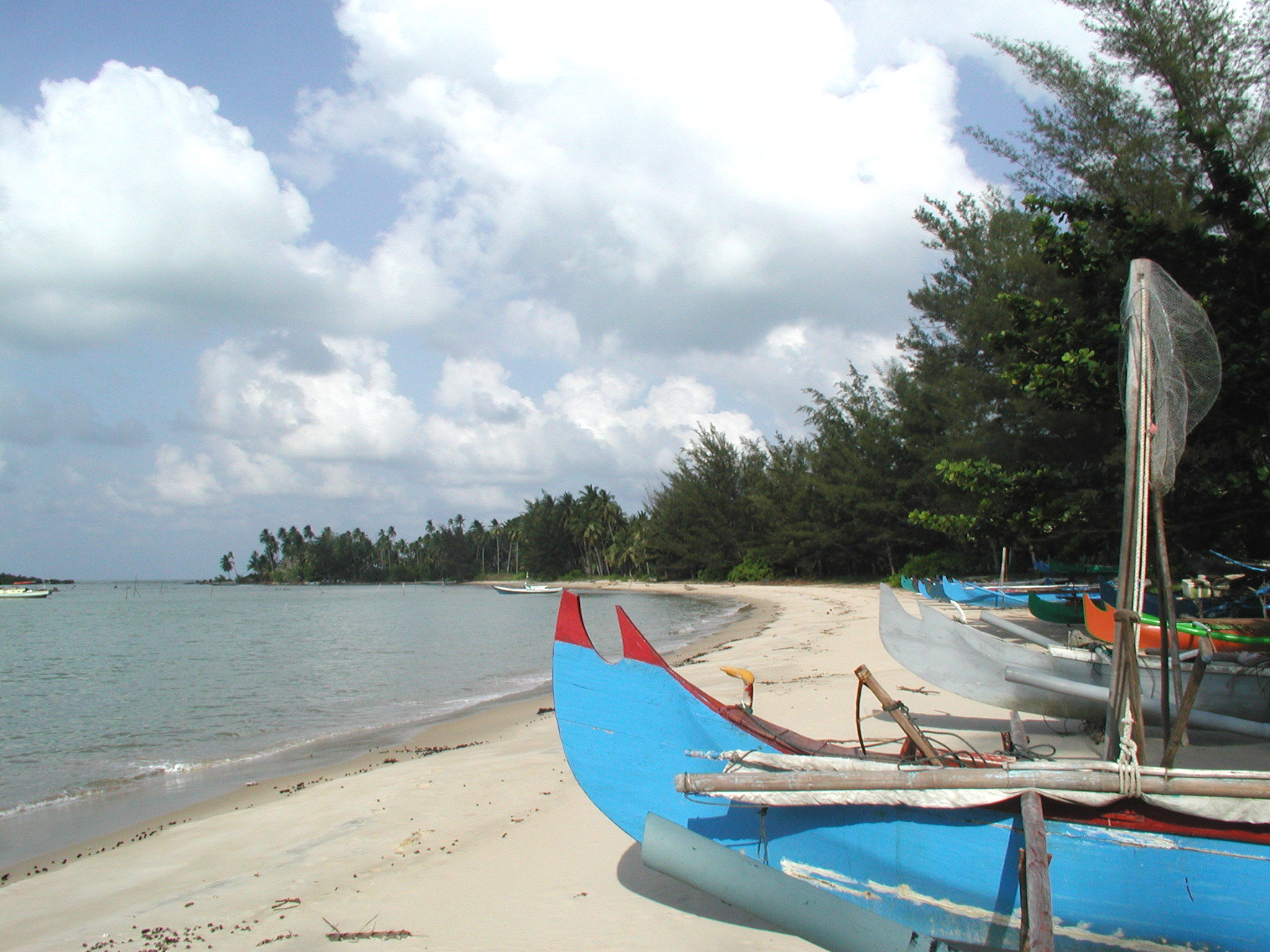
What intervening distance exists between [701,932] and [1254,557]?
11660 millimetres

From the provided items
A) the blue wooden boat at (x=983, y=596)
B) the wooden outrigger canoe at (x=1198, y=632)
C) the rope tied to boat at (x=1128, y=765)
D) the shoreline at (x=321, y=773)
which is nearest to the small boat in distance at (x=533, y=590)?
the blue wooden boat at (x=983, y=596)

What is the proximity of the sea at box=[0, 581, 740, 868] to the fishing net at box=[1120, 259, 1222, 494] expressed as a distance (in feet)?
27.8

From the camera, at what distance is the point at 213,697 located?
14906 millimetres

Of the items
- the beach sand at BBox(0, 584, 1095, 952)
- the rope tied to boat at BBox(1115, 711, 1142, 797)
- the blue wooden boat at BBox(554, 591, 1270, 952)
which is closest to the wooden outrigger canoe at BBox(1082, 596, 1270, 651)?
the beach sand at BBox(0, 584, 1095, 952)

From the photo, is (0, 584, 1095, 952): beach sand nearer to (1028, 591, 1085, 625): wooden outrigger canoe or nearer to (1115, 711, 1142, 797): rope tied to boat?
(1115, 711, 1142, 797): rope tied to boat

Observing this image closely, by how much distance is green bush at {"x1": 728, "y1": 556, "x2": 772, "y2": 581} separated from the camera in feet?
174

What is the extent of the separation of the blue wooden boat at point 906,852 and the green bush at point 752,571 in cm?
4954

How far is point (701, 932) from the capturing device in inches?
154

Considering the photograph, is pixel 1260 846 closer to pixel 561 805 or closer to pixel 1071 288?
pixel 561 805

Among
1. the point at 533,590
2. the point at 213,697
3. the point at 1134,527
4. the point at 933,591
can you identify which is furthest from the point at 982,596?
the point at 533,590

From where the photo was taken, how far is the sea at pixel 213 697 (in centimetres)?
858

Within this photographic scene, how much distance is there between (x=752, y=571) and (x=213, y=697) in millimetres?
42058

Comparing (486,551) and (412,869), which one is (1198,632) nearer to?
(412,869)

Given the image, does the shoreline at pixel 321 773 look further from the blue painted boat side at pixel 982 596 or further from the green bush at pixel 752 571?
the green bush at pixel 752 571
